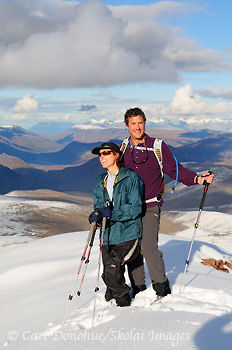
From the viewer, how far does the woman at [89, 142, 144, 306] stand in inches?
201

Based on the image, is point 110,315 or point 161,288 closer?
point 110,315

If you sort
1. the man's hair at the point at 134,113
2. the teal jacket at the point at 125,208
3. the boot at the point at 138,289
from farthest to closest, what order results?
1. the boot at the point at 138,289
2. the man's hair at the point at 134,113
3. the teal jacket at the point at 125,208

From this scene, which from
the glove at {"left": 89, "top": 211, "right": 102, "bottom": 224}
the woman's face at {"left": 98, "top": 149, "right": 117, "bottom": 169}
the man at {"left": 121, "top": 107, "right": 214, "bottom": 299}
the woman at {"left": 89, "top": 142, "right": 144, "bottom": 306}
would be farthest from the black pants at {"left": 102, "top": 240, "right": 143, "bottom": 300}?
the woman's face at {"left": 98, "top": 149, "right": 117, "bottom": 169}

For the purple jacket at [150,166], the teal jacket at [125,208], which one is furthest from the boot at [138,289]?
the purple jacket at [150,166]

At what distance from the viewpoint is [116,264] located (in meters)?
5.21

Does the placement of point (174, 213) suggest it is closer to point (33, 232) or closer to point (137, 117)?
point (33, 232)

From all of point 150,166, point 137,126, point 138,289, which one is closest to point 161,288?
point 138,289

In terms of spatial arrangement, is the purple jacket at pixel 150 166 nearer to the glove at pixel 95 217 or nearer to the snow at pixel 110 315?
the glove at pixel 95 217

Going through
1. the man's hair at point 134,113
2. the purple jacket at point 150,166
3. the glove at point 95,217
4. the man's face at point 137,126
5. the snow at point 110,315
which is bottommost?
the snow at point 110,315

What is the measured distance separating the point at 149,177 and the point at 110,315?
2.16 meters

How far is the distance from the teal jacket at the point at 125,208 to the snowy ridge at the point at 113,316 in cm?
113

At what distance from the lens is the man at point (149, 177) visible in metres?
5.41

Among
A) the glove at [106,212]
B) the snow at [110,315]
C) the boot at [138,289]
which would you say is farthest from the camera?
the boot at [138,289]

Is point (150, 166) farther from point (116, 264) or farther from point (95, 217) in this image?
point (116, 264)
